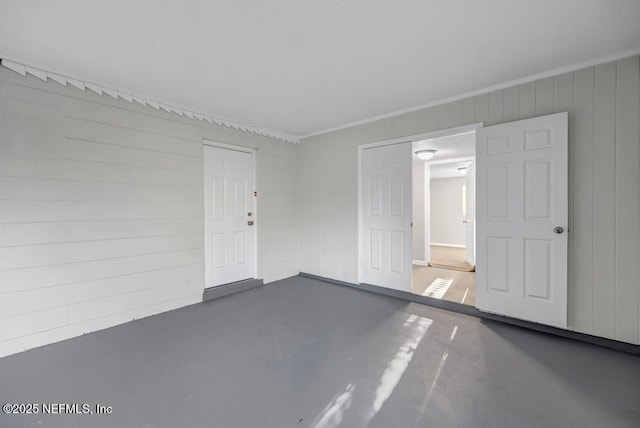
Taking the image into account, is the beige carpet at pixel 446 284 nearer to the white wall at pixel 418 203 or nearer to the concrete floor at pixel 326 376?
the white wall at pixel 418 203

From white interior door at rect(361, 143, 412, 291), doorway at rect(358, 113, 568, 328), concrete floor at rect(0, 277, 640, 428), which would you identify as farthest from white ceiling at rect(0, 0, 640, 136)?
concrete floor at rect(0, 277, 640, 428)

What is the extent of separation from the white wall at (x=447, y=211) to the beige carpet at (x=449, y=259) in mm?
476

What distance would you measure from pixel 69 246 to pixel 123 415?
5.97 feet

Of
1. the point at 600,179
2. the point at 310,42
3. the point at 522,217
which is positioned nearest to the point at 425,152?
the point at 522,217

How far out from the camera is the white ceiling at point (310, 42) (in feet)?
6.00

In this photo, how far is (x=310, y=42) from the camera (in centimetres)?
220

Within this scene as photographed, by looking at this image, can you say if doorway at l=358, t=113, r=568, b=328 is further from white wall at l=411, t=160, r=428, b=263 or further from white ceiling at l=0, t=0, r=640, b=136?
white wall at l=411, t=160, r=428, b=263

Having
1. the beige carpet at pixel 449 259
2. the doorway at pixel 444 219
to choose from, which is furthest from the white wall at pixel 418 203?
the beige carpet at pixel 449 259

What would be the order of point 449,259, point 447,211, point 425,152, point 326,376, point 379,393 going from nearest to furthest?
point 379,393, point 326,376, point 425,152, point 449,259, point 447,211

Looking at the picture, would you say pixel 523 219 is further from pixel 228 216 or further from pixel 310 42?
pixel 228 216

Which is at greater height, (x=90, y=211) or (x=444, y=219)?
(x=90, y=211)

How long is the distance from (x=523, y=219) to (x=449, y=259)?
4.17 m

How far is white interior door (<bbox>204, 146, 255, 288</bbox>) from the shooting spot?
12.7ft

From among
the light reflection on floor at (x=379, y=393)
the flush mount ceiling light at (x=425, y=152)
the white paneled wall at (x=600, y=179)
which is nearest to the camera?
the light reflection on floor at (x=379, y=393)
